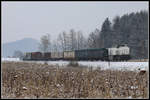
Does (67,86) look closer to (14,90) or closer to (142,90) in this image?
(14,90)

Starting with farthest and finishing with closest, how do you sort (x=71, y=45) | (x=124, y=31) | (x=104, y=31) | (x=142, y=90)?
1. (x=124, y=31)
2. (x=71, y=45)
3. (x=104, y=31)
4. (x=142, y=90)

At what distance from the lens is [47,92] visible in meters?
7.19

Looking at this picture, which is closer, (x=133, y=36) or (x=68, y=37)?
(x=68, y=37)

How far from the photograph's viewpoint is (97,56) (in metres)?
34.9

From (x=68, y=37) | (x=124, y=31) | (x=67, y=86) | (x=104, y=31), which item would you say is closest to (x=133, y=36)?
(x=124, y=31)

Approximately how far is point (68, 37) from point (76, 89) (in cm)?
314

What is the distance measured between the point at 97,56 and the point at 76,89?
27.3 metres

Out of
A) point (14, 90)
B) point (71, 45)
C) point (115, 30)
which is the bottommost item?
point (14, 90)

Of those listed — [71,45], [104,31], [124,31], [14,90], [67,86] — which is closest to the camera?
[14,90]

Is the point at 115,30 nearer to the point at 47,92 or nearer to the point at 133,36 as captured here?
the point at 133,36

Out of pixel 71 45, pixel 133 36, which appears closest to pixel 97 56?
pixel 133 36

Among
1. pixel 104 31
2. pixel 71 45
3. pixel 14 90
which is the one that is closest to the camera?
pixel 14 90

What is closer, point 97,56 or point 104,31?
point 104,31

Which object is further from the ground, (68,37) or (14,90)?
(68,37)
